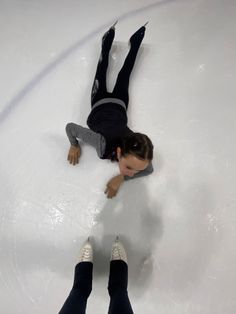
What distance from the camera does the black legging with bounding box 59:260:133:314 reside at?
917mm

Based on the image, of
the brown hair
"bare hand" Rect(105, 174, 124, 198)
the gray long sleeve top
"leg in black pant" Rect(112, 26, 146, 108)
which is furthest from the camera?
"leg in black pant" Rect(112, 26, 146, 108)

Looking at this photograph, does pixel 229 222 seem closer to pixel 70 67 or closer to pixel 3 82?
pixel 70 67

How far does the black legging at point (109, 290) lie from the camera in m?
0.92

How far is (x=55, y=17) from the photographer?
1533 mm

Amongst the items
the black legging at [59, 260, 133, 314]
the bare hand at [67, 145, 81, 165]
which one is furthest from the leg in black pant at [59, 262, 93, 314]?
the bare hand at [67, 145, 81, 165]

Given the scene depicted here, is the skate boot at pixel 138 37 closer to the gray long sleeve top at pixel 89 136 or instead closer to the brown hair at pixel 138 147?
the gray long sleeve top at pixel 89 136

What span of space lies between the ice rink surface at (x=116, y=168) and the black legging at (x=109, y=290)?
90 mm

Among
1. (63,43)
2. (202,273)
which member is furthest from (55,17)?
(202,273)

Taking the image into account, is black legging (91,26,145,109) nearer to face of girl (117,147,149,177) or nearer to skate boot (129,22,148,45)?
skate boot (129,22,148,45)

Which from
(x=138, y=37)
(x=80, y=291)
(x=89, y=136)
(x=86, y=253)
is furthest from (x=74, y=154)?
(x=138, y=37)

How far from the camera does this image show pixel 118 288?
3.33ft

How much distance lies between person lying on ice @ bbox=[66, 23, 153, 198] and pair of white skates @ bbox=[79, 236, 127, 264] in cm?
19

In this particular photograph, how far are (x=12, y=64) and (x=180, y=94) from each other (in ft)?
2.44

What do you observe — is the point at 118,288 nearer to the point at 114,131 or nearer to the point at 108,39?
the point at 114,131
